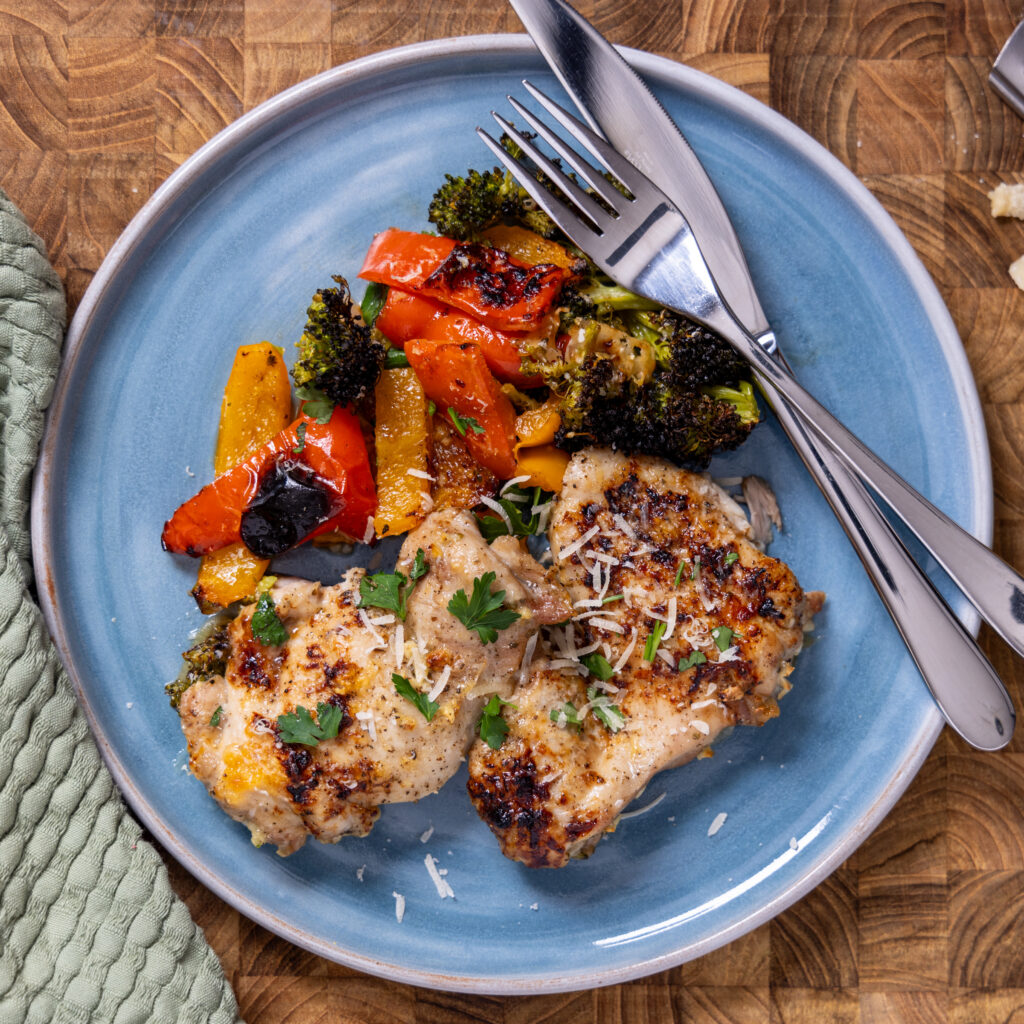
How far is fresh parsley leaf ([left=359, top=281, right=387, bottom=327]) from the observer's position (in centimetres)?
321

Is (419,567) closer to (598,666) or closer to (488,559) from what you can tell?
(488,559)

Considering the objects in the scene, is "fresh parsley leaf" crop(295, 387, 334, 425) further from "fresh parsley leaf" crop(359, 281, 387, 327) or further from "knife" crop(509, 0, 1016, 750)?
"knife" crop(509, 0, 1016, 750)

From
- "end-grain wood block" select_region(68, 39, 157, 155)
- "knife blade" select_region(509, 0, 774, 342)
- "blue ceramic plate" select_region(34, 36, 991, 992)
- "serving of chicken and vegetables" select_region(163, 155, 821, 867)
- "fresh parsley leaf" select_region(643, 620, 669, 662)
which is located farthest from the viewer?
"end-grain wood block" select_region(68, 39, 157, 155)

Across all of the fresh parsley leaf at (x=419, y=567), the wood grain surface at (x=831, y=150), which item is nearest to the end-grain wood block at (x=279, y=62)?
the wood grain surface at (x=831, y=150)

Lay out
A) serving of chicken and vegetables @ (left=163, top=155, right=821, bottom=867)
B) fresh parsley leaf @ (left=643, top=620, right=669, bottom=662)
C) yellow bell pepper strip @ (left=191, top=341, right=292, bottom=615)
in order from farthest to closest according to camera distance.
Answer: yellow bell pepper strip @ (left=191, top=341, right=292, bottom=615) < fresh parsley leaf @ (left=643, top=620, right=669, bottom=662) < serving of chicken and vegetables @ (left=163, top=155, right=821, bottom=867)

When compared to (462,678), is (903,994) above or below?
below

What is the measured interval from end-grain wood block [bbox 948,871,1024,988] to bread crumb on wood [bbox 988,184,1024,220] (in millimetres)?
2683

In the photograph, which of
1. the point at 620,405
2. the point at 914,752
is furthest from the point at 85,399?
the point at 914,752

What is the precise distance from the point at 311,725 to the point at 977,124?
11.4ft

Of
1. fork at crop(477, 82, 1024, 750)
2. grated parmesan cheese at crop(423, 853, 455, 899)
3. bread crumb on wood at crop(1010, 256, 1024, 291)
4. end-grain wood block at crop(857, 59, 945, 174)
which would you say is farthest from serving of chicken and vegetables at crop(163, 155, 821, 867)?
bread crumb on wood at crop(1010, 256, 1024, 291)

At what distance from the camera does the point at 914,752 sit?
3.25 metres

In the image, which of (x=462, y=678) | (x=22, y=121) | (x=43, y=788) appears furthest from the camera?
(x=22, y=121)

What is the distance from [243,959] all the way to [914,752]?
2.80m

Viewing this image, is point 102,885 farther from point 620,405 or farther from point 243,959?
point 620,405
